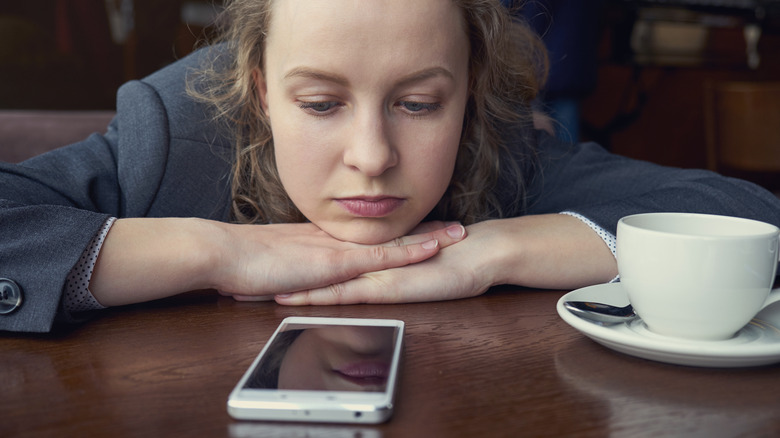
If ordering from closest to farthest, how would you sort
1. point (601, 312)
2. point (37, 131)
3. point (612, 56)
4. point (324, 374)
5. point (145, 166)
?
point (324, 374) → point (601, 312) → point (145, 166) → point (37, 131) → point (612, 56)

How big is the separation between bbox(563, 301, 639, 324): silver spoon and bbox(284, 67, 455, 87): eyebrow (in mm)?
351

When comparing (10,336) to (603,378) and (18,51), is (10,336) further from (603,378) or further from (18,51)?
(18,51)

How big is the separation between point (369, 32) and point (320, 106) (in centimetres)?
12

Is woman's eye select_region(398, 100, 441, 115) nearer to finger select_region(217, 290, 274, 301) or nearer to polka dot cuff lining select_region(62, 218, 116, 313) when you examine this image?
finger select_region(217, 290, 274, 301)

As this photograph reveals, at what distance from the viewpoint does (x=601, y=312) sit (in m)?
0.67

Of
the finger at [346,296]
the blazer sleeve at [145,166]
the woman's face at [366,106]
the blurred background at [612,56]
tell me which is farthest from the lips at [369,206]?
the blurred background at [612,56]

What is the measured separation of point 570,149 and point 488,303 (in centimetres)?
68

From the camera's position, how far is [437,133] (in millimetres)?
930

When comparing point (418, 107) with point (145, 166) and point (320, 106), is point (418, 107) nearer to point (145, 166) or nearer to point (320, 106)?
point (320, 106)

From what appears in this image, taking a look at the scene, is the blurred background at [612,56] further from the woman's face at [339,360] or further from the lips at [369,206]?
the woman's face at [339,360]

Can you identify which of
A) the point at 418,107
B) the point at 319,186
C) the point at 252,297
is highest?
the point at 418,107

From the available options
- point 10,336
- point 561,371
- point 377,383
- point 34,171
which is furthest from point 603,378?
point 34,171

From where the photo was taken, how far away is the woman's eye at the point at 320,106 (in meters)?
0.88

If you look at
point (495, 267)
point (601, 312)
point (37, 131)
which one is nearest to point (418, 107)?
point (495, 267)
